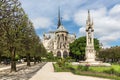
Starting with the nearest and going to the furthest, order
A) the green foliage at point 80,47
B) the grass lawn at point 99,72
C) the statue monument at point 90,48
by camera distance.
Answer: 1. the grass lawn at point 99,72
2. the statue monument at point 90,48
3. the green foliage at point 80,47

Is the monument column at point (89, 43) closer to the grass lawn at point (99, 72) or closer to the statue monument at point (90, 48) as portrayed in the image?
the statue monument at point (90, 48)

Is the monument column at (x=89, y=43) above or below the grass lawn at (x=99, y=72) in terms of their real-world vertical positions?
above

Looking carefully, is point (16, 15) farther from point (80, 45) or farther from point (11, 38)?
point (80, 45)

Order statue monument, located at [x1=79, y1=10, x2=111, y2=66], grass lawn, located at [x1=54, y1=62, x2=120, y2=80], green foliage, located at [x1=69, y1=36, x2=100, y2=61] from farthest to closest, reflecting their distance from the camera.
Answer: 1. green foliage, located at [x1=69, y1=36, x2=100, y2=61]
2. statue monument, located at [x1=79, y1=10, x2=111, y2=66]
3. grass lawn, located at [x1=54, y1=62, x2=120, y2=80]

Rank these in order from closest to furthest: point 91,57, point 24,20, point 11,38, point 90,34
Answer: point 11,38
point 24,20
point 91,57
point 90,34

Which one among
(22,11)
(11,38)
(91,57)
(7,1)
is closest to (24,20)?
(22,11)

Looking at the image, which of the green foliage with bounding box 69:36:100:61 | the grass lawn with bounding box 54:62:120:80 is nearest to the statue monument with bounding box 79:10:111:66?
the grass lawn with bounding box 54:62:120:80

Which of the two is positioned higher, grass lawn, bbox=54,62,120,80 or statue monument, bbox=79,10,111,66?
statue monument, bbox=79,10,111,66

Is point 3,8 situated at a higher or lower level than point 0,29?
higher

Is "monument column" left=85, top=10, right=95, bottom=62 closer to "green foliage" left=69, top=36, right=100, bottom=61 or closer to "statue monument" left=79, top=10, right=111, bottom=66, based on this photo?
"statue monument" left=79, top=10, right=111, bottom=66

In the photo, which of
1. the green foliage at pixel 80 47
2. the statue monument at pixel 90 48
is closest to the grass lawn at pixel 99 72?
the statue monument at pixel 90 48

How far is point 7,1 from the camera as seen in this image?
2853 cm

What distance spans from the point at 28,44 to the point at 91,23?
63.4 feet

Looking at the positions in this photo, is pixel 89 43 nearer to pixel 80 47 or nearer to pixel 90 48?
pixel 90 48
